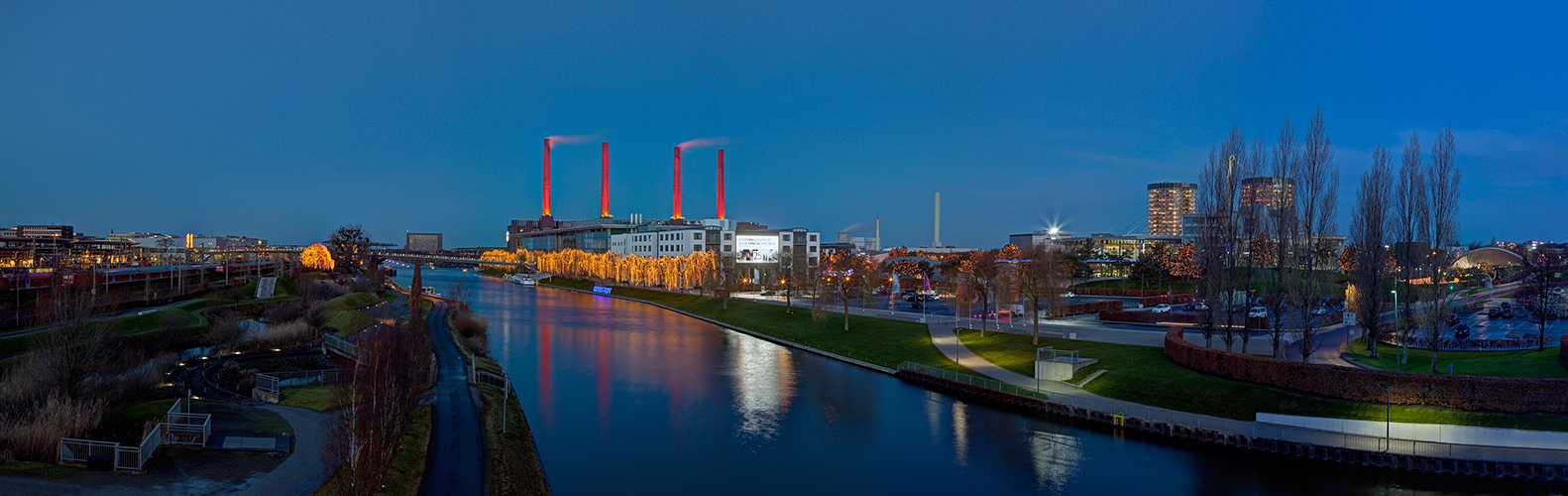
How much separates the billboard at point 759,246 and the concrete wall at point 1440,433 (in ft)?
301

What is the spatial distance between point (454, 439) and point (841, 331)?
3182 cm

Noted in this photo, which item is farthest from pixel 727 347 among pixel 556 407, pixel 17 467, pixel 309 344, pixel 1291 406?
pixel 17 467

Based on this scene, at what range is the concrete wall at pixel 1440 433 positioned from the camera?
2114 centimetres

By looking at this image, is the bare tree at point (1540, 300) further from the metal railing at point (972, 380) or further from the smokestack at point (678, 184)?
the smokestack at point (678, 184)

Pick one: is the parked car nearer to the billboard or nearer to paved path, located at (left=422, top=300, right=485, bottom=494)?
paved path, located at (left=422, top=300, right=485, bottom=494)

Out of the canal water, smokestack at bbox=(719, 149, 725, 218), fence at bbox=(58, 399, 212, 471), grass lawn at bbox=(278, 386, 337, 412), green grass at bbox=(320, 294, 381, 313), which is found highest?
smokestack at bbox=(719, 149, 725, 218)

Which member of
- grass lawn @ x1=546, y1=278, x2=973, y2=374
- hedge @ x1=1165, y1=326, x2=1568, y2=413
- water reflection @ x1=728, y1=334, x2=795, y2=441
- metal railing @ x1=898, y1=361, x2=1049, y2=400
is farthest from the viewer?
grass lawn @ x1=546, y1=278, x2=973, y2=374

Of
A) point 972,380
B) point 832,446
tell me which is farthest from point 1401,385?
point 832,446

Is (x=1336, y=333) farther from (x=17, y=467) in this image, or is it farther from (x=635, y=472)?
(x=17, y=467)

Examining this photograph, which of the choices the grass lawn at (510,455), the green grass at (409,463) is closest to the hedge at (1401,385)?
the grass lawn at (510,455)

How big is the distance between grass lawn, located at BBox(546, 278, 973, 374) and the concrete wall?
14.2 m

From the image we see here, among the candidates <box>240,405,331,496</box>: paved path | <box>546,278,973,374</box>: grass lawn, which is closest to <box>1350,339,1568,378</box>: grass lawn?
<box>546,278,973,374</box>: grass lawn

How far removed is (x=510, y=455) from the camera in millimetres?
22422

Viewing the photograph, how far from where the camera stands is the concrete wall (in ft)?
69.4
